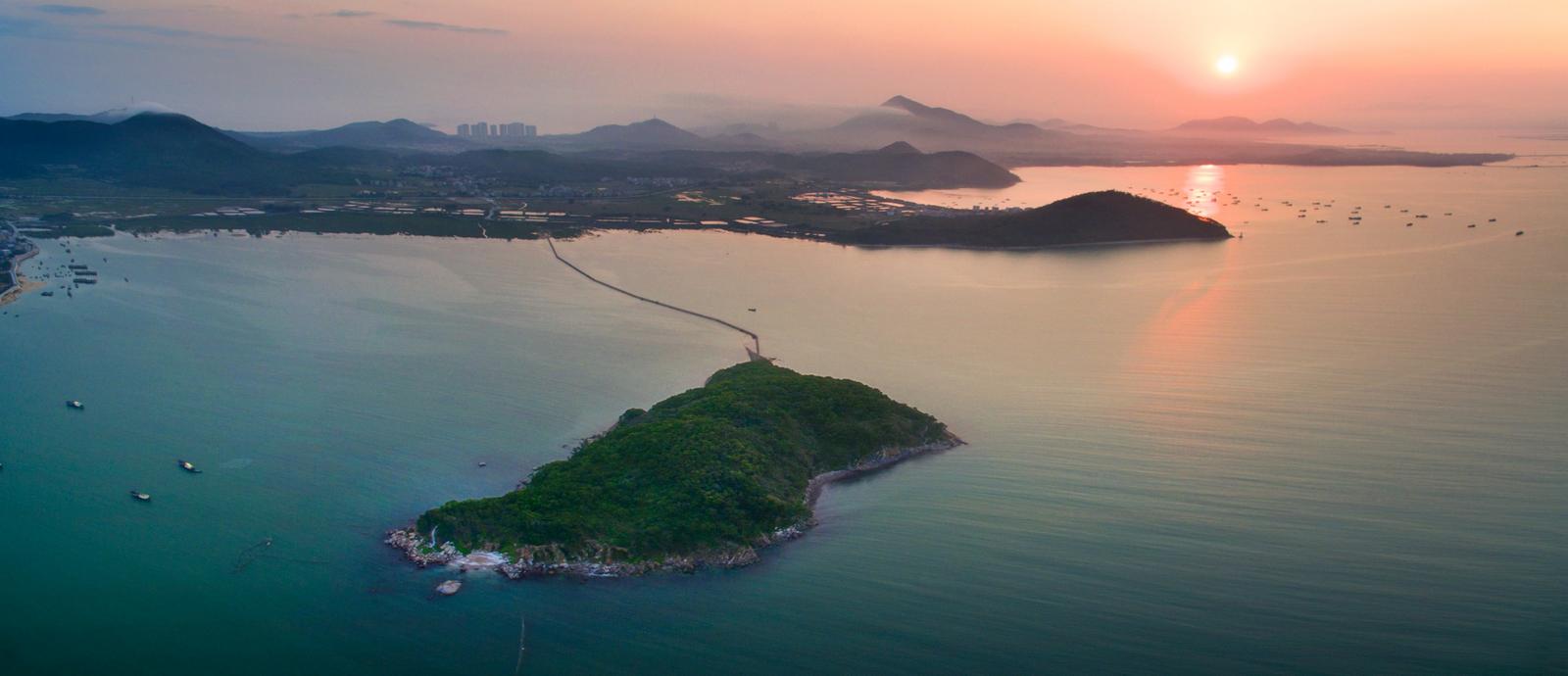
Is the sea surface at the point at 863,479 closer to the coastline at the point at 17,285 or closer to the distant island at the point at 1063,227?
the coastline at the point at 17,285

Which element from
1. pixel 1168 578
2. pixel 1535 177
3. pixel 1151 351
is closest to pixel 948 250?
pixel 1151 351

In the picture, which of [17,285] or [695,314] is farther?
[17,285]

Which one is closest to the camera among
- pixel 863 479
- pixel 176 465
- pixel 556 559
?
pixel 556 559

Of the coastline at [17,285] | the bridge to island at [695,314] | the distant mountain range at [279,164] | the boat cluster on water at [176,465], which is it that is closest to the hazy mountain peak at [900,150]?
the distant mountain range at [279,164]

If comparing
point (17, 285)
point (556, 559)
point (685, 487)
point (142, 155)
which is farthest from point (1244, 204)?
point (142, 155)

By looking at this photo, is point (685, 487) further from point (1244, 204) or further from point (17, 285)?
point (1244, 204)

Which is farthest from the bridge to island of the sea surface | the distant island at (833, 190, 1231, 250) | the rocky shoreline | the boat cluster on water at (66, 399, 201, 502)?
the distant island at (833, 190, 1231, 250)
